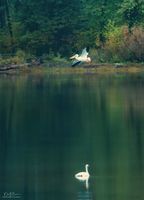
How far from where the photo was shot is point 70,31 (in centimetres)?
6650

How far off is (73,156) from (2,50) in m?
39.3

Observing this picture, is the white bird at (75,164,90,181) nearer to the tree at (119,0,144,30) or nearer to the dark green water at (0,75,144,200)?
the dark green water at (0,75,144,200)

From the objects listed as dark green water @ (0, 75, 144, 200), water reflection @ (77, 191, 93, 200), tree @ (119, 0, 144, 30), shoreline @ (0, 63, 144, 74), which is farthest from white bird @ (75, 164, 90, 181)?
tree @ (119, 0, 144, 30)

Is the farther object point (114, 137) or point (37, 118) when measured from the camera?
point (37, 118)

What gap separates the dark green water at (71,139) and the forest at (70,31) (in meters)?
11.7

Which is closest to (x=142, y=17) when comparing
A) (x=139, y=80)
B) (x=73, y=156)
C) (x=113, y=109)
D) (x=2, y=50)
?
(x=2, y=50)

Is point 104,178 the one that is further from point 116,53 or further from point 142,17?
point 142,17

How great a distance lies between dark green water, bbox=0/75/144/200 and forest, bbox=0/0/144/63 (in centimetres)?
1168

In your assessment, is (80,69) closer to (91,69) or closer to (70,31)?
(91,69)

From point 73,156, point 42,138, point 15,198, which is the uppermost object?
point 42,138

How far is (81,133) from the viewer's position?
32.7m

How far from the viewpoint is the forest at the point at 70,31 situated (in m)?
64.8
